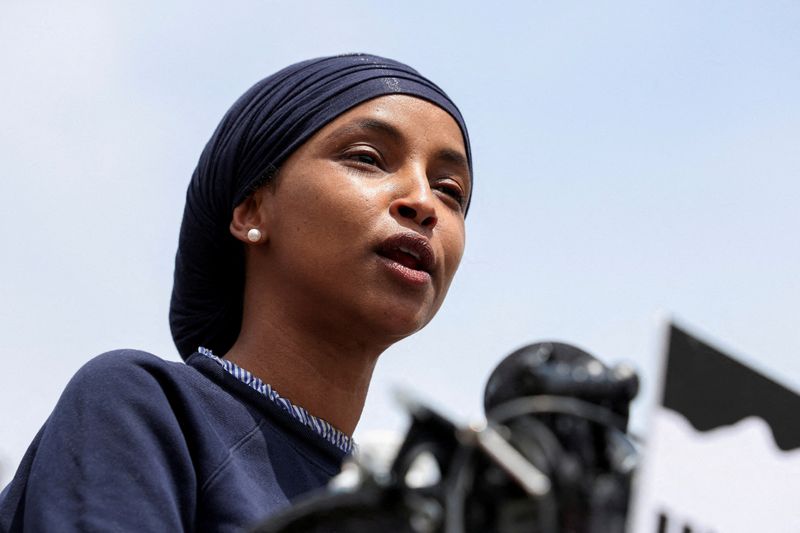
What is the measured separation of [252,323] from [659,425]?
6.71 ft

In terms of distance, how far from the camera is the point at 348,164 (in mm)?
3348

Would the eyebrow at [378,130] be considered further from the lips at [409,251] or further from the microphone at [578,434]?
the microphone at [578,434]

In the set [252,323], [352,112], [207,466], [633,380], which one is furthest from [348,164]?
[633,380]

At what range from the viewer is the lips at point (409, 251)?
320 centimetres

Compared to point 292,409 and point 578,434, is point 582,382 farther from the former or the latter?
point 292,409

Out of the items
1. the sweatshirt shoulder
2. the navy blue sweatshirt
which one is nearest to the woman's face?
the navy blue sweatshirt

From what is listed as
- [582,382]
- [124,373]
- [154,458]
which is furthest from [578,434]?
[124,373]

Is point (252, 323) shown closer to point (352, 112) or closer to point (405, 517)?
point (352, 112)

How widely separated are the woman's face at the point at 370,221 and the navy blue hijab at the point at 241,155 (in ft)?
0.17

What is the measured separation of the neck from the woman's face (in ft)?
0.18

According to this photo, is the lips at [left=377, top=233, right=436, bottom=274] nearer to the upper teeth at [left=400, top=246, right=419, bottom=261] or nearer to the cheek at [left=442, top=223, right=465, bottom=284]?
the upper teeth at [left=400, top=246, right=419, bottom=261]

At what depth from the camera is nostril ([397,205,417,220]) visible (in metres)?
3.25

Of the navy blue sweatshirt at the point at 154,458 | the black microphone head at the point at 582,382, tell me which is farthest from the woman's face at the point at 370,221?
the black microphone head at the point at 582,382

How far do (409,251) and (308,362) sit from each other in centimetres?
41
